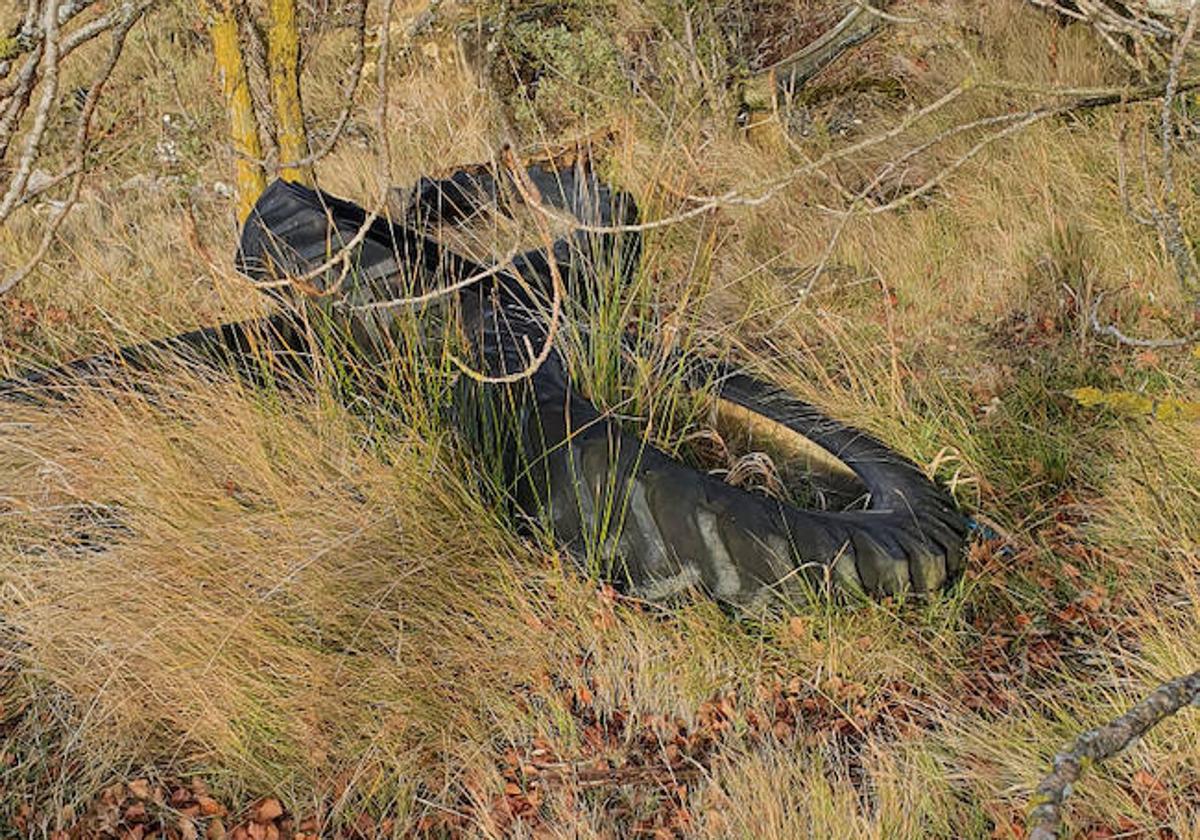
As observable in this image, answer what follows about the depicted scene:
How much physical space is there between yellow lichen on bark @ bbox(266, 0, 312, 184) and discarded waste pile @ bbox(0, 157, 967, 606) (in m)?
1.16

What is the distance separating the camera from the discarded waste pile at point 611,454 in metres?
2.89

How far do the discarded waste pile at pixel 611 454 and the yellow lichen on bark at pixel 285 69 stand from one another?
116 cm

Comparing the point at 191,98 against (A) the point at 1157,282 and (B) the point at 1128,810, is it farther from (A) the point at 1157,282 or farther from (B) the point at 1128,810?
(B) the point at 1128,810

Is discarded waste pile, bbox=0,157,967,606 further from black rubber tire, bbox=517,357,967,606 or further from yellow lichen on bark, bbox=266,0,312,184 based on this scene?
yellow lichen on bark, bbox=266,0,312,184

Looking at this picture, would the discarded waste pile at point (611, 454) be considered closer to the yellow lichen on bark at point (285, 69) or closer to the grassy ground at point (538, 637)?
the grassy ground at point (538, 637)

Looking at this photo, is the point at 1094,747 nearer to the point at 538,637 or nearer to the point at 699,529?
the point at 699,529

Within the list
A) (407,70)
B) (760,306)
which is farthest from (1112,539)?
(407,70)

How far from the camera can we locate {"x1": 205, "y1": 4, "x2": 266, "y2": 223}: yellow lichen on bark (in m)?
4.89

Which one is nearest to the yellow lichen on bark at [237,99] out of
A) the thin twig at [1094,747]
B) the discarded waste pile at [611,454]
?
the discarded waste pile at [611,454]

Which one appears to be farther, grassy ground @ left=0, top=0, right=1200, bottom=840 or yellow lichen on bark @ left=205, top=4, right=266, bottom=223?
yellow lichen on bark @ left=205, top=4, right=266, bottom=223

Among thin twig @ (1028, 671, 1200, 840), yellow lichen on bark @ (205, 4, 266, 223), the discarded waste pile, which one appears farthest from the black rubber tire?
yellow lichen on bark @ (205, 4, 266, 223)

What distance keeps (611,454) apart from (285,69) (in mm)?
2892

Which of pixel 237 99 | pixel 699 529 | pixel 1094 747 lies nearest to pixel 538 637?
pixel 699 529

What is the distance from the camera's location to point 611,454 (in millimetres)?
2990
